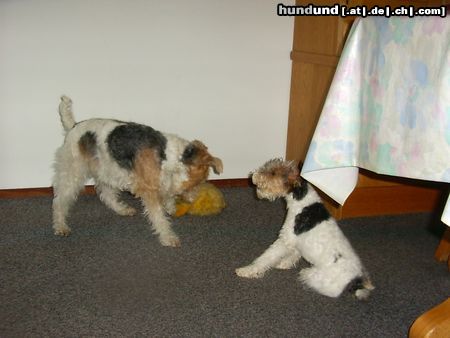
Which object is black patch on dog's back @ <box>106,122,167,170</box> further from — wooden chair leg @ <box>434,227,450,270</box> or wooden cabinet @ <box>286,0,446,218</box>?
wooden chair leg @ <box>434,227,450,270</box>

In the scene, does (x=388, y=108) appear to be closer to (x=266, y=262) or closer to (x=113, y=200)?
(x=266, y=262)

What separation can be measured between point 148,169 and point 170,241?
0.45m

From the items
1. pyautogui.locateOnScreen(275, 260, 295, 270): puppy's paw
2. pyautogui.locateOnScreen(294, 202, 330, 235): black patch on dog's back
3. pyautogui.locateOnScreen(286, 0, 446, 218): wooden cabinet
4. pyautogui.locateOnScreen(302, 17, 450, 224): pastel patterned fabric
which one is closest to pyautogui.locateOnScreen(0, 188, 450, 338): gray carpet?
pyautogui.locateOnScreen(275, 260, 295, 270): puppy's paw

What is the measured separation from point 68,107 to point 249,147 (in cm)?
157

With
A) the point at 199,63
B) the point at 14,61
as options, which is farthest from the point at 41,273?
the point at 199,63

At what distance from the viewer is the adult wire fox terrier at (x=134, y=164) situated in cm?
251

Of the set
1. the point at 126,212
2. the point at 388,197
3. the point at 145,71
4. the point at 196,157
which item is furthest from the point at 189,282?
the point at 145,71

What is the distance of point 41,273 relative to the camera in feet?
6.94

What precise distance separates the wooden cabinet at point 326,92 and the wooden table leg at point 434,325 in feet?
4.93

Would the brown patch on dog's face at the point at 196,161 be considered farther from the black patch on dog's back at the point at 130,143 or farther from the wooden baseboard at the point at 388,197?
the wooden baseboard at the point at 388,197

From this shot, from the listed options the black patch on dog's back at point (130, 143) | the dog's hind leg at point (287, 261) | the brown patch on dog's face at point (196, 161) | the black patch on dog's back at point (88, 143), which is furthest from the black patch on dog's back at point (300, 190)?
the black patch on dog's back at point (88, 143)

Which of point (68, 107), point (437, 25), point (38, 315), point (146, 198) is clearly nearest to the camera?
point (437, 25)

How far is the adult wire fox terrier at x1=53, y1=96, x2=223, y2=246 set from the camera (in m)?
2.51

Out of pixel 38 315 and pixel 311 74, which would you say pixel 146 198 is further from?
pixel 311 74
